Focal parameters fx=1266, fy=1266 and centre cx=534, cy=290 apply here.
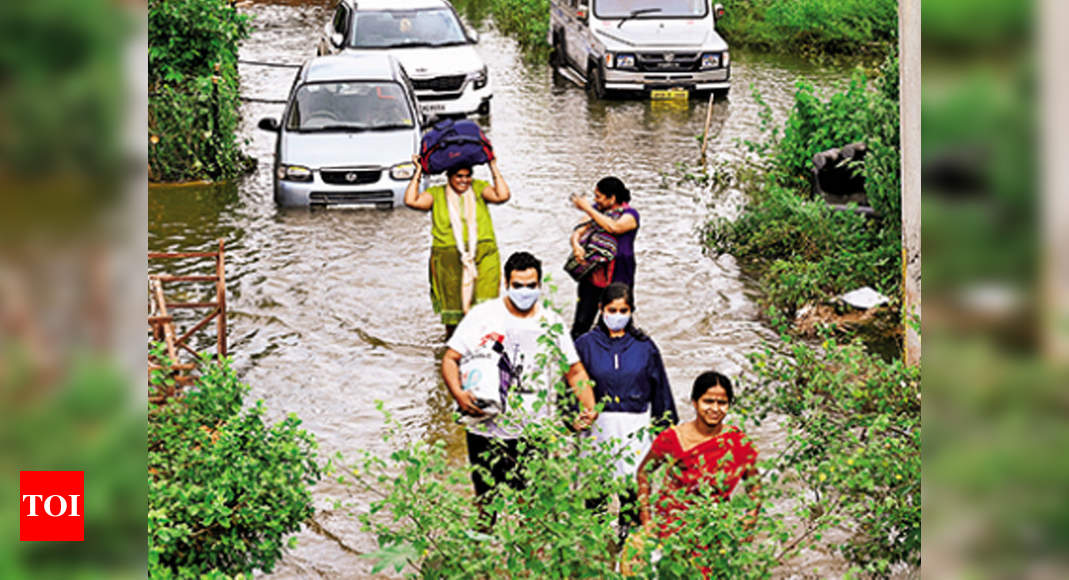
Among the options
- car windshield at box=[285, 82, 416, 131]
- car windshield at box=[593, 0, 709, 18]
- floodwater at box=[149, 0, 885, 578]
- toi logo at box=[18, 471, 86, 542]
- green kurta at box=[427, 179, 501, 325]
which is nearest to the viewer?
toi logo at box=[18, 471, 86, 542]

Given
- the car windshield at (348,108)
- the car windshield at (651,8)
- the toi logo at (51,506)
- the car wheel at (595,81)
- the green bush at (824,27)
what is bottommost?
the toi logo at (51,506)

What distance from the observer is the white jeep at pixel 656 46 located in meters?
18.7

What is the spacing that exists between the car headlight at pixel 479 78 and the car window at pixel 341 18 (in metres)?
2.11

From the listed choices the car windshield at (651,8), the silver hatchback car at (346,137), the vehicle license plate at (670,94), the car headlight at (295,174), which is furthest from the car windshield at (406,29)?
the car headlight at (295,174)

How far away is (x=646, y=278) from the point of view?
442 inches

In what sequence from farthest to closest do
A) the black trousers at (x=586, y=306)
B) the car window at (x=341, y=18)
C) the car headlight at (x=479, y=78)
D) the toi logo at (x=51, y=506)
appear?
the car window at (x=341, y=18), the car headlight at (x=479, y=78), the black trousers at (x=586, y=306), the toi logo at (x=51, y=506)

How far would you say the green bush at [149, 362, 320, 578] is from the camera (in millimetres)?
4711

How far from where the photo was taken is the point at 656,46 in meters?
18.7

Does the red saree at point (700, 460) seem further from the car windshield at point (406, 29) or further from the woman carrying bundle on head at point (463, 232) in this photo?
the car windshield at point (406, 29)

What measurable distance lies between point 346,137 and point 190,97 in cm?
193

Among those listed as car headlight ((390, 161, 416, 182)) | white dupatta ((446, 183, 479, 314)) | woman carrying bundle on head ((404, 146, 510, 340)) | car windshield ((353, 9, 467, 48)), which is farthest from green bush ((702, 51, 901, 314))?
car windshield ((353, 9, 467, 48))

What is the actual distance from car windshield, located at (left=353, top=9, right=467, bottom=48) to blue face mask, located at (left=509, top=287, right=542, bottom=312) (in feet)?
37.9

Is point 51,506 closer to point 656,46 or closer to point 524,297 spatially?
point 524,297

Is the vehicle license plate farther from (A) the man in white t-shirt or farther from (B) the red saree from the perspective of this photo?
(B) the red saree
